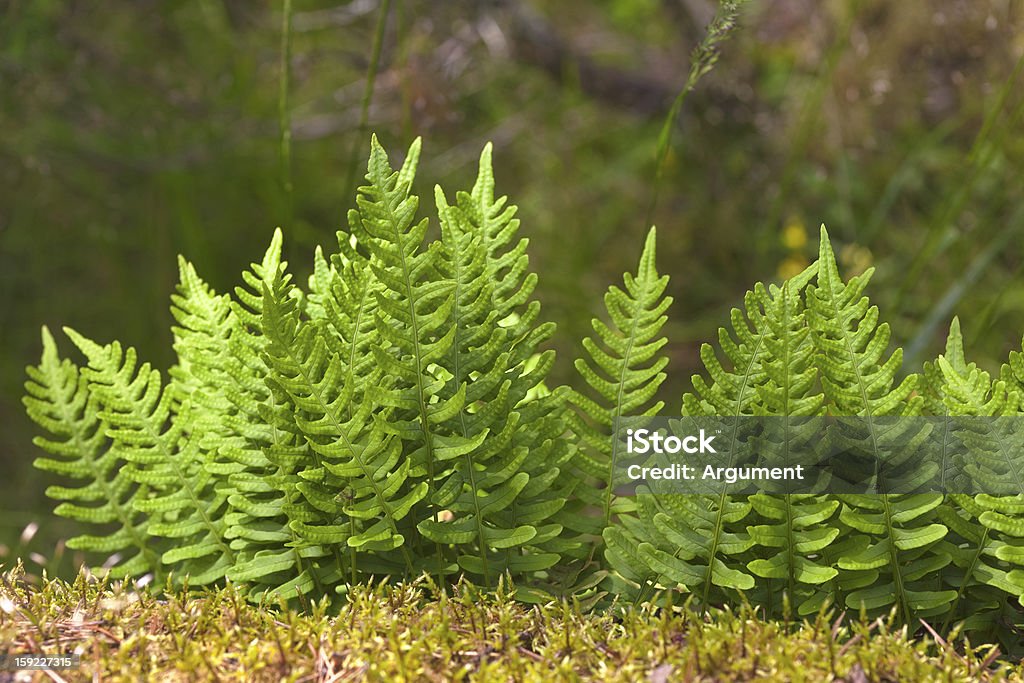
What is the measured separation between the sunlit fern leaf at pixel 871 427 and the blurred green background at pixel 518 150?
175 centimetres

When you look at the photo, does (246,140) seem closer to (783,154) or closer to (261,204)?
(261,204)

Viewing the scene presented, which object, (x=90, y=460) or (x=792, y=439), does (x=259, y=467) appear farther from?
(x=792, y=439)

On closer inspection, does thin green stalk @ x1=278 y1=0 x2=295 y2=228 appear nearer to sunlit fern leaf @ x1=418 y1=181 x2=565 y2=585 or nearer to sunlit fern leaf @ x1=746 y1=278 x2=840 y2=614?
sunlit fern leaf @ x1=418 y1=181 x2=565 y2=585

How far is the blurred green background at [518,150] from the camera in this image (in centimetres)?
276

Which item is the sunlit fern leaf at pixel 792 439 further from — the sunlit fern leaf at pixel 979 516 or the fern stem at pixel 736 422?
the sunlit fern leaf at pixel 979 516

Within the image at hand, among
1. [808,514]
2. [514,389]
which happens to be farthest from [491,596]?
[808,514]

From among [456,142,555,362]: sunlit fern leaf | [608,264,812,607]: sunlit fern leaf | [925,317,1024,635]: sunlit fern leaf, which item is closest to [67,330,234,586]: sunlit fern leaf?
[456,142,555,362]: sunlit fern leaf

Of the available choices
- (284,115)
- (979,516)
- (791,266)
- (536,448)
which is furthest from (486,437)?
(791,266)
